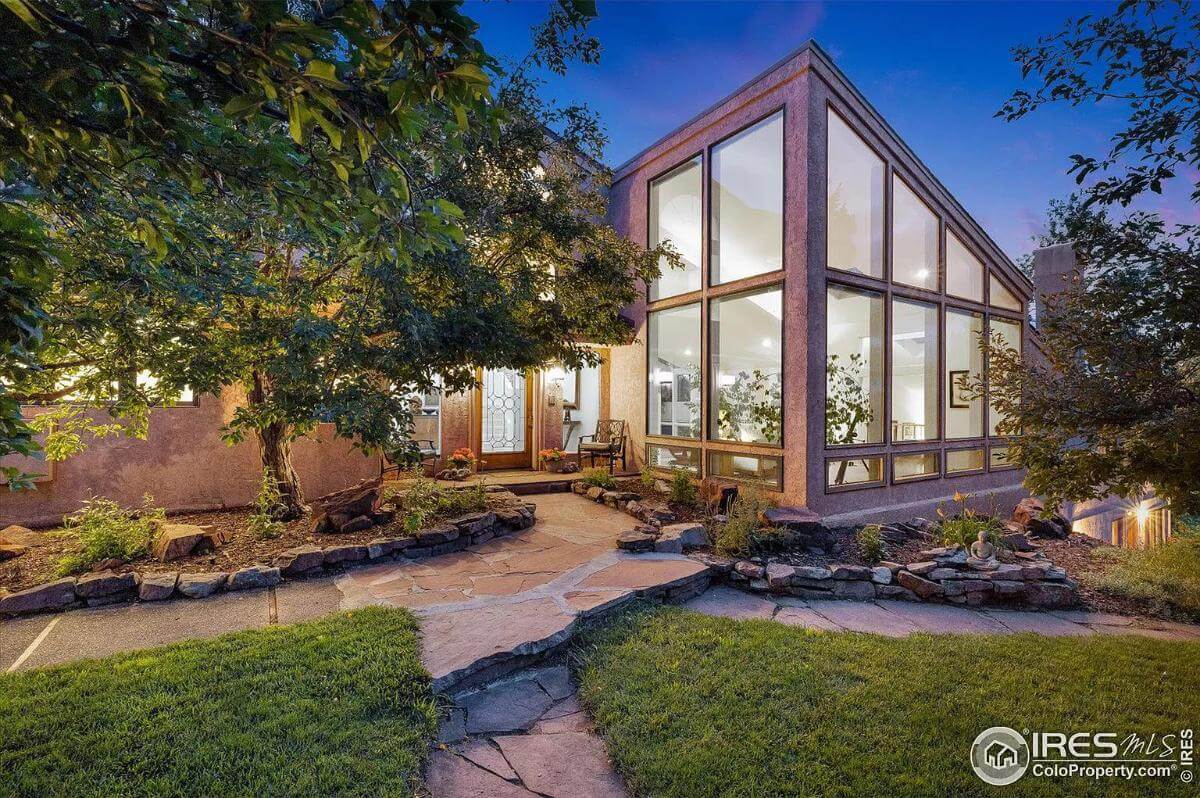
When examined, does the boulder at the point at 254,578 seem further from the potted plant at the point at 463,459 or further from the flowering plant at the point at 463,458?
the flowering plant at the point at 463,458

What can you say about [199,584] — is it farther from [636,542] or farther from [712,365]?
[712,365]

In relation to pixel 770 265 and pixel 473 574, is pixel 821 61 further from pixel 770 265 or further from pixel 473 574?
pixel 473 574

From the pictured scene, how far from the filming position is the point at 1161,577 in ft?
15.6

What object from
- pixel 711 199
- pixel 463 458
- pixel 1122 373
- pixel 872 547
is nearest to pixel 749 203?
pixel 711 199

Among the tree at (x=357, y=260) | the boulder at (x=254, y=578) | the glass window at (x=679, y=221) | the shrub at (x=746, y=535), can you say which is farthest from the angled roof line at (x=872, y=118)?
the boulder at (x=254, y=578)

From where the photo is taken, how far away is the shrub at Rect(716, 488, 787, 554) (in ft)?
17.0

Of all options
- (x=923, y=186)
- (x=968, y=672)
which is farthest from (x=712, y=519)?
(x=923, y=186)

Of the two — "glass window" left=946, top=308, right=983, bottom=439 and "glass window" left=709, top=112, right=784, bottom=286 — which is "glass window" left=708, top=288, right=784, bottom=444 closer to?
"glass window" left=709, top=112, right=784, bottom=286

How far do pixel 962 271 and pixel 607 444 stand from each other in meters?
6.42

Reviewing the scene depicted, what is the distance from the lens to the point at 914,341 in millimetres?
7758

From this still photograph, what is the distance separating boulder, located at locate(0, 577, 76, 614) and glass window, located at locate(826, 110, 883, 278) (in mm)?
7933

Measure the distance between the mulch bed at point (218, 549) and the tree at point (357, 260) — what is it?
28.5 inches

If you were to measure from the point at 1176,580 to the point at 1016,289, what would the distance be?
605cm

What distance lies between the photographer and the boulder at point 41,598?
138 inches
